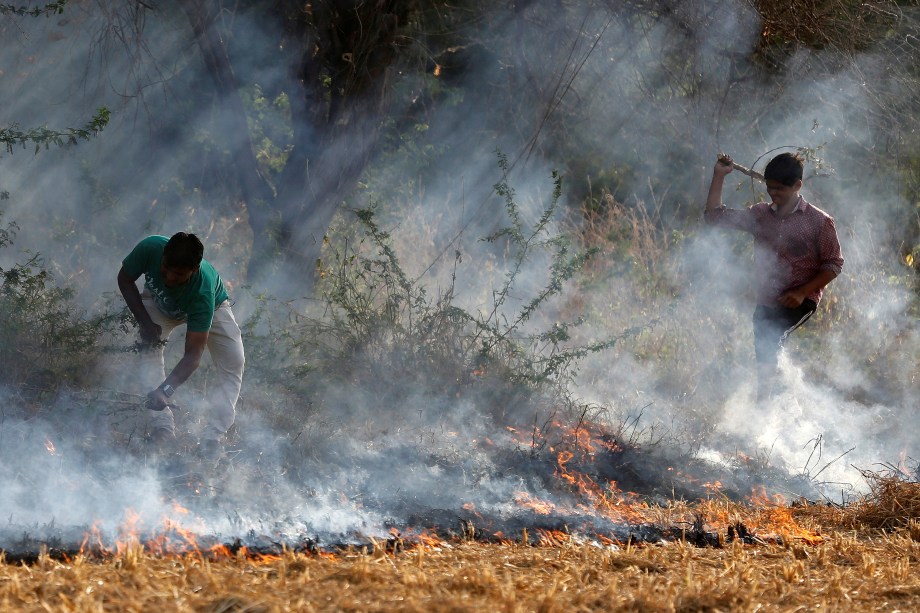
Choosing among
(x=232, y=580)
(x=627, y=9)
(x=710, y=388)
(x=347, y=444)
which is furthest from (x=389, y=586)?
(x=627, y=9)

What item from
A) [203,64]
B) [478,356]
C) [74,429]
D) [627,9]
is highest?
[627,9]

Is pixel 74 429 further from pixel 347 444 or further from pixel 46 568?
pixel 46 568

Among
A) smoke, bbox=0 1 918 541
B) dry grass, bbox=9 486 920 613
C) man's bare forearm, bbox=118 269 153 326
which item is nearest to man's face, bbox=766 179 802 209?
smoke, bbox=0 1 918 541

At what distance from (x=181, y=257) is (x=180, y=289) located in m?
0.37

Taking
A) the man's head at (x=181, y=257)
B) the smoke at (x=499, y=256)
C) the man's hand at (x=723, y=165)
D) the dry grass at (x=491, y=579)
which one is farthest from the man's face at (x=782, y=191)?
the man's head at (x=181, y=257)

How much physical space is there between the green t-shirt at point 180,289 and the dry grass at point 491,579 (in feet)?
5.50

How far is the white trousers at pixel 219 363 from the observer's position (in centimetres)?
598

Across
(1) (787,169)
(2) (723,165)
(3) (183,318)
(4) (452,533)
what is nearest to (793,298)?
(1) (787,169)

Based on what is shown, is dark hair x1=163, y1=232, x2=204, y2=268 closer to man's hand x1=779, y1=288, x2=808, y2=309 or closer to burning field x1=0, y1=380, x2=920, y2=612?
burning field x1=0, y1=380, x2=920, y2=612

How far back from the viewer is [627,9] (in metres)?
8.60

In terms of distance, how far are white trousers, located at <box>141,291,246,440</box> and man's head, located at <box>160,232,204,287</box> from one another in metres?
0.67

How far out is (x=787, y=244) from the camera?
7.06 metres

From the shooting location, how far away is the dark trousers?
23.4 ft

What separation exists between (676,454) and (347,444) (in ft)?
8.03
